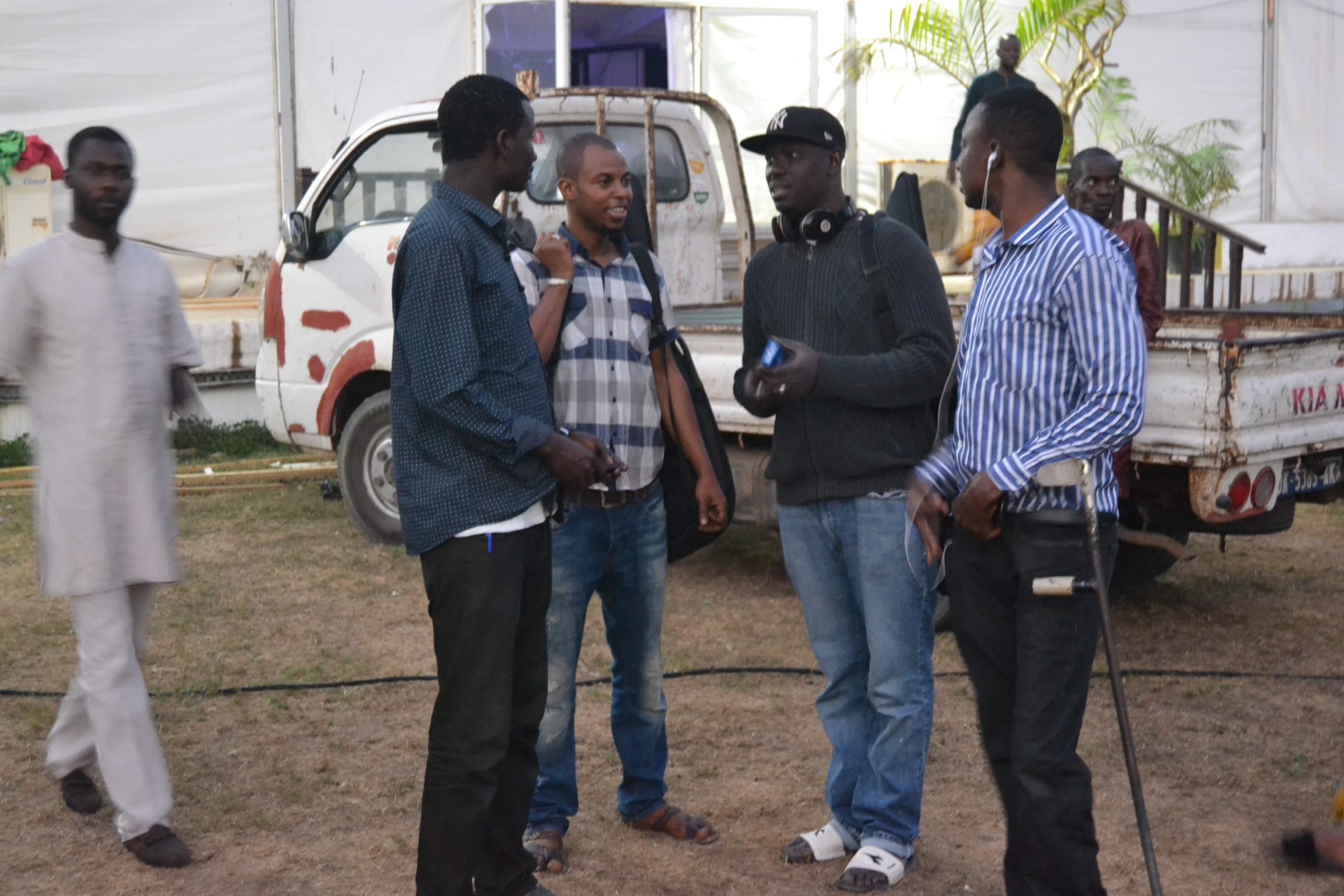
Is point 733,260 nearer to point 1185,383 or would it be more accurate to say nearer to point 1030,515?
point 1185,383

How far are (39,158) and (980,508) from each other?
10.1 metres

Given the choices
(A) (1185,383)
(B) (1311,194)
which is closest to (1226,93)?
(B) (1311,194)

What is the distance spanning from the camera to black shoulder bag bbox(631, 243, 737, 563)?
390 centimetres

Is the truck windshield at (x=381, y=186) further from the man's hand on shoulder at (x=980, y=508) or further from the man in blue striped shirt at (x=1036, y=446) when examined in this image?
the man's hand on shoulder at (x=980, y=508)

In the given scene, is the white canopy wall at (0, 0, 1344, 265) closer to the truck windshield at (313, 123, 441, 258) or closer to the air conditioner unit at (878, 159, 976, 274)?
the air conditioner unit at (878, 159, 976, 274)

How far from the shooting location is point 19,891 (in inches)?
148

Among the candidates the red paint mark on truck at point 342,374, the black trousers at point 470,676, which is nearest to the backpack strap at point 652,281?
the black trousers at point 470,676

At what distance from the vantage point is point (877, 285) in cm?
363

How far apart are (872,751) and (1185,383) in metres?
2.00

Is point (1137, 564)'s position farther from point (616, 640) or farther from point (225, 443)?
point (225, 443)

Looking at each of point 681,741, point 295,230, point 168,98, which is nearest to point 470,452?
point 681,741

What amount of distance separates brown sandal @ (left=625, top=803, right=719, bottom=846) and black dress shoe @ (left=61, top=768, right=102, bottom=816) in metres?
1.53

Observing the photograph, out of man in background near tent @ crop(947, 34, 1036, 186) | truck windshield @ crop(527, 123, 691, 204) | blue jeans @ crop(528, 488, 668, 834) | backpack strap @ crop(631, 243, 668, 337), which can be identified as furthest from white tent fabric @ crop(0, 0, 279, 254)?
blue jeans @ crop(528, 488, 668, 834)

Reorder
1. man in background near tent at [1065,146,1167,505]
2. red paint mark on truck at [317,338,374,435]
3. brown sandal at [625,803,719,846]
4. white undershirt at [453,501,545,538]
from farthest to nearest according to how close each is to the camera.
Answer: red paint mark on truck at [317,338,374,435] → man in background near tent at [1065,146,1167,505] → brown sandal at [625,803,719,846] → white undershirt at [453,501,545,538]
